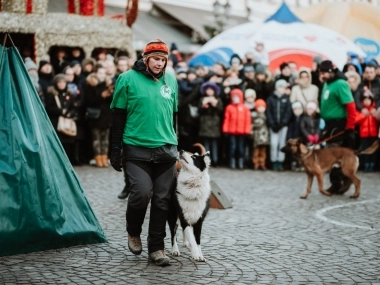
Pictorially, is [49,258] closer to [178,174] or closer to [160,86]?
[178,174]

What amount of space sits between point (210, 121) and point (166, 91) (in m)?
8.93

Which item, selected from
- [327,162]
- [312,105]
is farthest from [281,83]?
[327,162]

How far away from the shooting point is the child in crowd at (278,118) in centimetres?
1556

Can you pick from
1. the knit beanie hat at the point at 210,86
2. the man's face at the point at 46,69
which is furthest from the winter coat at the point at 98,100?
the knit beanie hat at the point at 210,86

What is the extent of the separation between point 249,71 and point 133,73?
31.7 feet

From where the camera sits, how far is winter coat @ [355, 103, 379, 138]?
1548 centimetres

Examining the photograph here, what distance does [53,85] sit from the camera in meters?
Result: 14.7

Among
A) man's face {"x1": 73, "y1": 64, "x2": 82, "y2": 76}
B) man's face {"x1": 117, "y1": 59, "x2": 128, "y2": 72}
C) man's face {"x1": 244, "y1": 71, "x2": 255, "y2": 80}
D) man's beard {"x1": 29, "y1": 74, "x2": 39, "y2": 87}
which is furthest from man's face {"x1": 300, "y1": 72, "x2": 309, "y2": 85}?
man's beard {"x1": 29, "y1": 74, "x2": 39, "y2": 87}

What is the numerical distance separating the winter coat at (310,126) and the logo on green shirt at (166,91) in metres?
8.65

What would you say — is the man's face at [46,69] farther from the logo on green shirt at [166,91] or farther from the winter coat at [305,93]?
the logo on green shirt at [166,91]

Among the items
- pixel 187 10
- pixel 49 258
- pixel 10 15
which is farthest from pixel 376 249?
pixel 187 10

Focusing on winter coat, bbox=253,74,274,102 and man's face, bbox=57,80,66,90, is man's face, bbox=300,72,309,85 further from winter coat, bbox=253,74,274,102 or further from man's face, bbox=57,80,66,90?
man's face, bbox=57,80,66,90

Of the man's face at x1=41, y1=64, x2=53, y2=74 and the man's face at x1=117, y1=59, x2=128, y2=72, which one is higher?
the man's face at x1=117, y1=59, x2=128, y2=72

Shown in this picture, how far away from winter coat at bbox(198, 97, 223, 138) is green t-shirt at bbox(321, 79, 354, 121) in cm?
409
